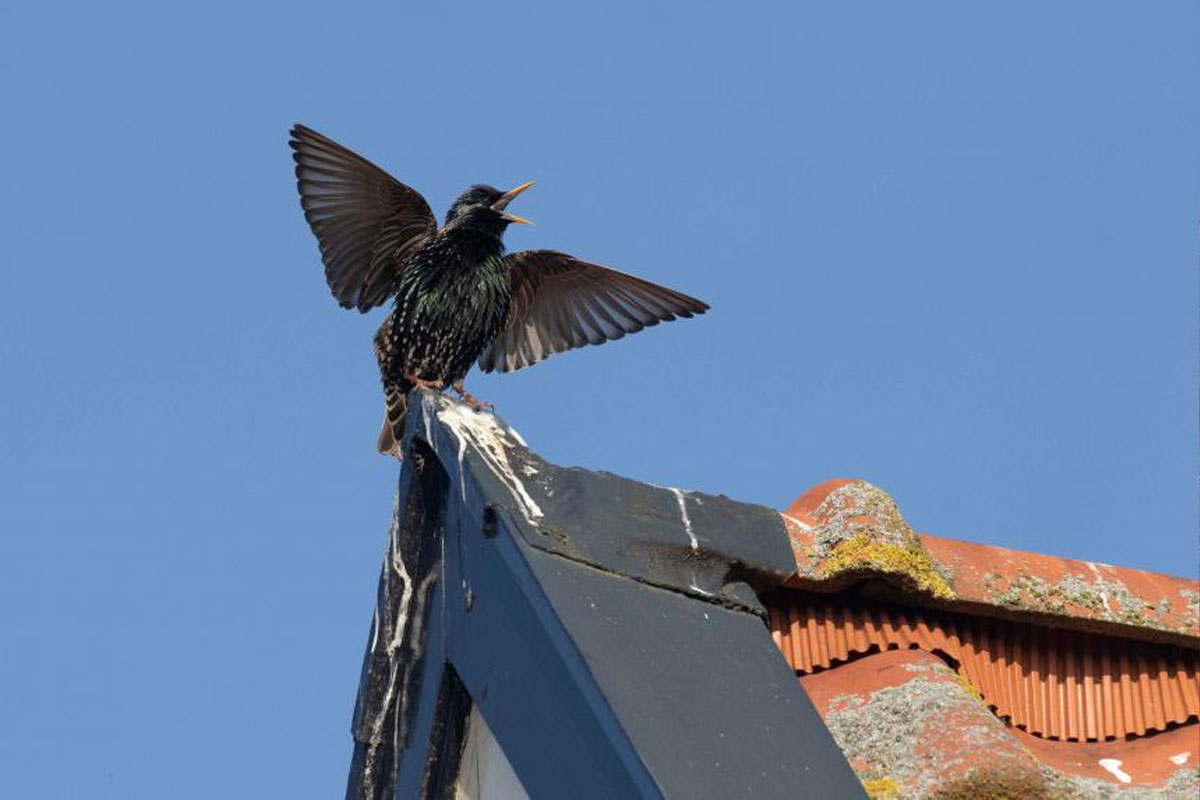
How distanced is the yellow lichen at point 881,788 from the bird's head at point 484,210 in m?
4.06

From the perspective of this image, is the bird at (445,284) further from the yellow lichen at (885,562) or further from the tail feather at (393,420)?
the yellow lichen at (885,562)

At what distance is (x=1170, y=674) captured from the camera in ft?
13.6

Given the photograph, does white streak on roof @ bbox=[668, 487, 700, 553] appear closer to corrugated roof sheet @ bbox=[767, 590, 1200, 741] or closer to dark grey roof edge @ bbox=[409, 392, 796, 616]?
dark grey roof edge @ bbox=[409, 392, 796, 616]

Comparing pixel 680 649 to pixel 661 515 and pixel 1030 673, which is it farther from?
pixel 1030 673

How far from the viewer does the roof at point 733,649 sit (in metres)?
3.29

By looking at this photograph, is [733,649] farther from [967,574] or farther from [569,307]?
[569,307]

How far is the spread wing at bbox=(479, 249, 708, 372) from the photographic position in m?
7.99

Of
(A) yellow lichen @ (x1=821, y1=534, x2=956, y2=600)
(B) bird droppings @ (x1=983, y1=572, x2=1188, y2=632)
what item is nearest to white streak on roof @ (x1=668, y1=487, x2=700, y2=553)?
(A) yellow lichen @ (x1=821, y1=534, x2=956, y2=600)

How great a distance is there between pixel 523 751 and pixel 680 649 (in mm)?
333

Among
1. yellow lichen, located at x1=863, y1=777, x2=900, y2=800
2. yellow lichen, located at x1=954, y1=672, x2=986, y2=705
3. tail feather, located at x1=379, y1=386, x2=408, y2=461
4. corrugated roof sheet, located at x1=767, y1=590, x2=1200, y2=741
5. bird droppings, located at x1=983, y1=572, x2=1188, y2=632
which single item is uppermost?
tail feather, located at x1=379, y1=386, x2=408, y2=461

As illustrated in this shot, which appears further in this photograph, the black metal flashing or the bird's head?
the bird's head

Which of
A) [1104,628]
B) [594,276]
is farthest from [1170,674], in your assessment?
[594,276]

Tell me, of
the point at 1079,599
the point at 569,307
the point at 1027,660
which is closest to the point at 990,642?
the point at 1027,660

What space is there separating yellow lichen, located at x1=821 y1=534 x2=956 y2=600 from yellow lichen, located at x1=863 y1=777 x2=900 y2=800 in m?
0.56
